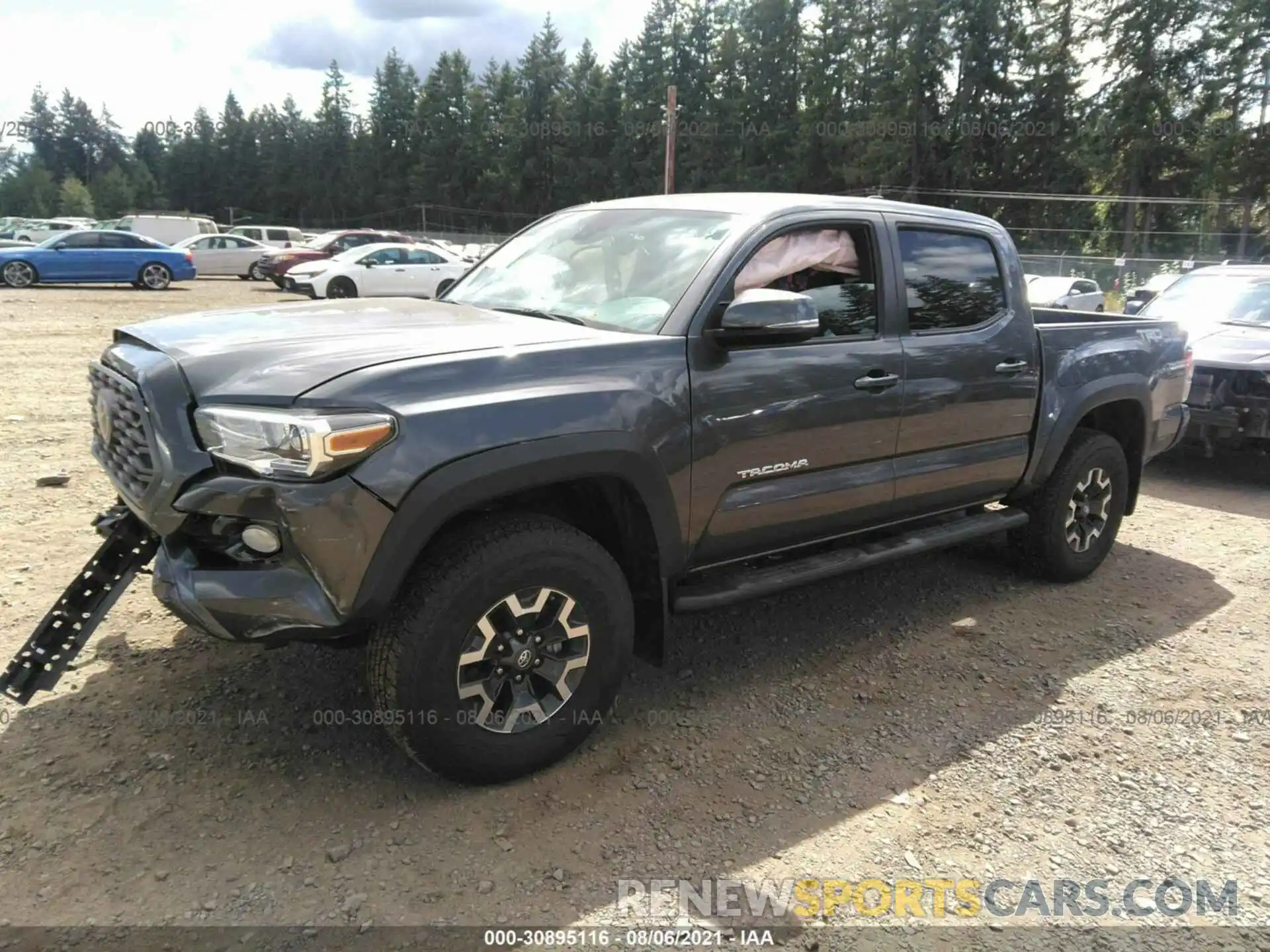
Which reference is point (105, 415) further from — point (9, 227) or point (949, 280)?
point (9, 227)

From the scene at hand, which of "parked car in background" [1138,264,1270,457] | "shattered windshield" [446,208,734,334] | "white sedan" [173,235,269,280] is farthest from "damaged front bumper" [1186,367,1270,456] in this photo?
"white sedan" [173,235,269,280]

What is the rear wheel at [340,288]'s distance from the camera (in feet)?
66.3

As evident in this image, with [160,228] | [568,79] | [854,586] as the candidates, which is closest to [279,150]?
[568,79]

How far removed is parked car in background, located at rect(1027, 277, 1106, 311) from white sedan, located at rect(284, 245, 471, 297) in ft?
41.3

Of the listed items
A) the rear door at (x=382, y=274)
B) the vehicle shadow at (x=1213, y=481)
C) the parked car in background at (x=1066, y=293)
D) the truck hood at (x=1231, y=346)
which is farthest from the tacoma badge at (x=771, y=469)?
the rear door at (x=382, y=274)

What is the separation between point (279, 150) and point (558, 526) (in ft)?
335

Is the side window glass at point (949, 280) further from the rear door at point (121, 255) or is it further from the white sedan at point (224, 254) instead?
the white sedan at point (224, 254)

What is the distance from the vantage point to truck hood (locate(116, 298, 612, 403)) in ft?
8.74

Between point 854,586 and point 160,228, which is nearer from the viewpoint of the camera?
point 854,586

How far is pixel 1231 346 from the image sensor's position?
7527 millimetres

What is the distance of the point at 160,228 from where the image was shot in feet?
126

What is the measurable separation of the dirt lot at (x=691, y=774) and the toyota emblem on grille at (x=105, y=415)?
104 cm

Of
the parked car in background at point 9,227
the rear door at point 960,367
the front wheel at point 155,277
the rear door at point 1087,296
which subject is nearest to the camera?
the rear door at point 960,367

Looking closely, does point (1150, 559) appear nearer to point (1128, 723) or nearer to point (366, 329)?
point (1128, 723)
